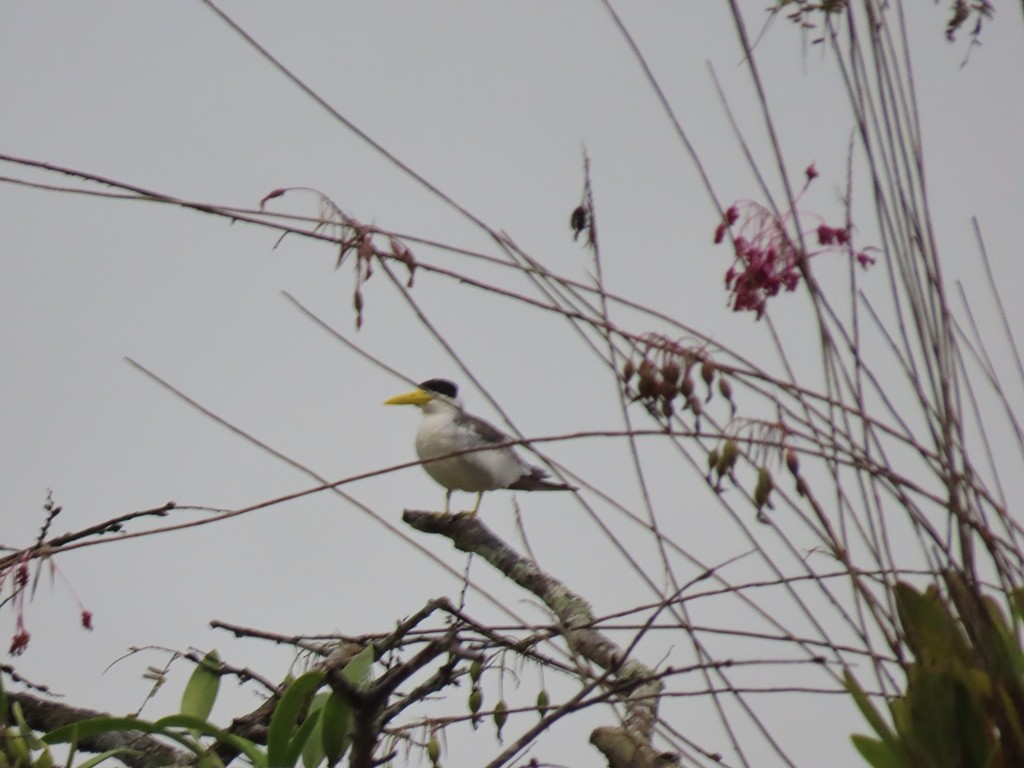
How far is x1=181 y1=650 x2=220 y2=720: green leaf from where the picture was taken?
187cm

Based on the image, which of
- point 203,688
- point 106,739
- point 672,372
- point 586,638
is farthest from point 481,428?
point 672,372

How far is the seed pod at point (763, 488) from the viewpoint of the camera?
4.70 feet

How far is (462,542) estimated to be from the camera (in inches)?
132

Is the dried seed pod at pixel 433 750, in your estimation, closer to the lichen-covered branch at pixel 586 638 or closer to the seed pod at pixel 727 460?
the lichen-covered branch at pixel 586 638

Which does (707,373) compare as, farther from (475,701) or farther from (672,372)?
(475,701)

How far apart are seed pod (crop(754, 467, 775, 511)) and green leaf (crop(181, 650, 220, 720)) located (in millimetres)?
903

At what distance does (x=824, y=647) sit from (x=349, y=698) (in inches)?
25.9

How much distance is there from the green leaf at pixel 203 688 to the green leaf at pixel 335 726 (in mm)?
423

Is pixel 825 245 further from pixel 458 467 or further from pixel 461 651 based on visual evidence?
pixel 458 467

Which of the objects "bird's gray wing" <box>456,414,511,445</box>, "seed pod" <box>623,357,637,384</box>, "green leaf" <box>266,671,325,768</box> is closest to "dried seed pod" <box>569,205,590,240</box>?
"seed pod" <box>623,357,637,384</box>

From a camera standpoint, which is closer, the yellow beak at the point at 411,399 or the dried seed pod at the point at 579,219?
the dried seed pod at the point at 579,219

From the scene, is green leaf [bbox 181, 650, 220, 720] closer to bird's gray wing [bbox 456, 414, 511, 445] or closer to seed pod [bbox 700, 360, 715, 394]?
seed pod [bbox 700, 360, 715, 394]

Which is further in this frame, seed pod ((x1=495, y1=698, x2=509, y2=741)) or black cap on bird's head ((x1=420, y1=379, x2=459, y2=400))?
black cap on bird's head ((x1=420, y1=379, x2=459, y2=400))

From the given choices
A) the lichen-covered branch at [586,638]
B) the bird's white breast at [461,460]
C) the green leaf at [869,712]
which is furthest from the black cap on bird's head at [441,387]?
the green leaf at [869,712]
